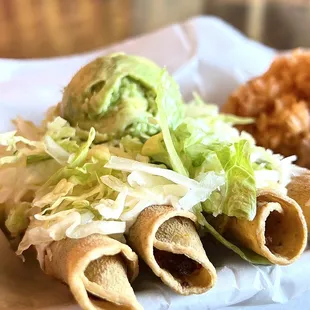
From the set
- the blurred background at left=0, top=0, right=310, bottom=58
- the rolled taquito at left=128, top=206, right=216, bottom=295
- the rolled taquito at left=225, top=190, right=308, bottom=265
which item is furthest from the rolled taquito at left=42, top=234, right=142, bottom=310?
the blurred background at left=0, top=0, right=310, bottom=58

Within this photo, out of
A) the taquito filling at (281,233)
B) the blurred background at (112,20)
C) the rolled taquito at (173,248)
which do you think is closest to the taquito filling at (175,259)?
the rolled taquito at (173,248)

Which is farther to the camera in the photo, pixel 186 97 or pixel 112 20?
pixel 112 20

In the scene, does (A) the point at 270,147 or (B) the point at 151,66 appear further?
(A) the point at 270,147

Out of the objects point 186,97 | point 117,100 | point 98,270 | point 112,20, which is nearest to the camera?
point 98,270

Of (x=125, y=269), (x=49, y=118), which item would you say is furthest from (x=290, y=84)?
(x=125, y=269)

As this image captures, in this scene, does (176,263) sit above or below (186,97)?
above

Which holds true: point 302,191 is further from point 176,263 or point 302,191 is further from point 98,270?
point 98,270

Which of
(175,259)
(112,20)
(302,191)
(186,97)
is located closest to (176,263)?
(175,259)

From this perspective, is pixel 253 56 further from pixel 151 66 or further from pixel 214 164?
pixel 214 164
